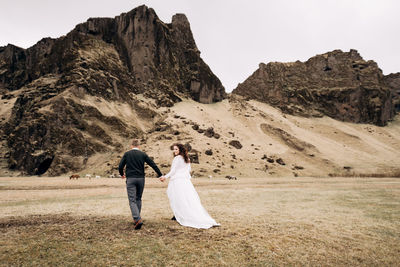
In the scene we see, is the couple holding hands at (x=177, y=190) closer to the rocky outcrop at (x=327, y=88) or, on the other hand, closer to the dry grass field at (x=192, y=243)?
the dry grass field at (x=192, y=243)

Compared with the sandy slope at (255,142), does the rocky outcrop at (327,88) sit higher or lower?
higher

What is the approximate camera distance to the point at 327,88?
424 feet

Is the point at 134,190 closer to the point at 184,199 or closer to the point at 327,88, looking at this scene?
the point at 184,199

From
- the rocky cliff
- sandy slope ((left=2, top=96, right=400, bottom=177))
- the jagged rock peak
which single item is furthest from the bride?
the jagged rock peak

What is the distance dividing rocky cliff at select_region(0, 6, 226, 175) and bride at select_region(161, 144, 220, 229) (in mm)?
50713

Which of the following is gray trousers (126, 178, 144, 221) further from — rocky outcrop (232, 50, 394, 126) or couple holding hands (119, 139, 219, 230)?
rocky outcrop (232, 50, 394, 126)

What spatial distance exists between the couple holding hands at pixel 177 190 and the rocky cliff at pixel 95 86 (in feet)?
165

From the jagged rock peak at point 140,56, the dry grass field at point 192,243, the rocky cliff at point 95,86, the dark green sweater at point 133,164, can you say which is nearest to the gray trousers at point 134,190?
the dark green sweater at point 133,164

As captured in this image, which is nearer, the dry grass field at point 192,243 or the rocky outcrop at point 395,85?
the dry grass field at point 192,243

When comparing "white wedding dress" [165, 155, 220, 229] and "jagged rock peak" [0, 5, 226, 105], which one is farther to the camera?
"jagged rock peak" [0, 5, 226, 105]

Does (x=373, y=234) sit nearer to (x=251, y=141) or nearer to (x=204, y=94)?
(x=251, y=141)

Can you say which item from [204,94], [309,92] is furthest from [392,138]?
[204,94]

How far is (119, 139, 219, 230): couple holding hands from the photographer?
27.3 ft

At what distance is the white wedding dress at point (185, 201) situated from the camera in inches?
328
